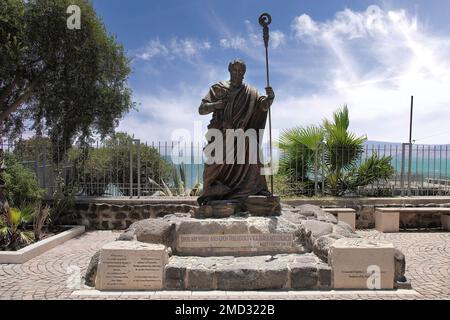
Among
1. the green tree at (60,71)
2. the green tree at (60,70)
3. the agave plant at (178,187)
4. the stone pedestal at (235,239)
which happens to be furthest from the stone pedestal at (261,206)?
the green tree at (60,70)

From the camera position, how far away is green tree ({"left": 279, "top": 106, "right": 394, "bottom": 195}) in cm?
1122

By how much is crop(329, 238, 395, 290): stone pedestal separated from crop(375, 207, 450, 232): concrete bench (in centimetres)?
506

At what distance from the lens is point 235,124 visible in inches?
256

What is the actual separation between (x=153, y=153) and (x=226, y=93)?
6.87 m

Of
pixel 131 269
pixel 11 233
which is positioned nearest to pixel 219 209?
pixel 131 269

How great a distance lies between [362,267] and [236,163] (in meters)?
2.51

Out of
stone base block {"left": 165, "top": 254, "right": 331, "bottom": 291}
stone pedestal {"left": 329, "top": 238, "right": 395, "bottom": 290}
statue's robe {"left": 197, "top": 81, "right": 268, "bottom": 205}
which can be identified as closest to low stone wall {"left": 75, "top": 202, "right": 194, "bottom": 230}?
statue's robe {"left": 197, "top": 81, "right": 268, "bottom": 205}

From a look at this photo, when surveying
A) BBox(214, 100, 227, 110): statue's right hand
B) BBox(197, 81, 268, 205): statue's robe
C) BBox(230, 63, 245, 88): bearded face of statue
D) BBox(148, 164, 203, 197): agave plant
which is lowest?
BBox(148, 164, 203, 197): agave plant

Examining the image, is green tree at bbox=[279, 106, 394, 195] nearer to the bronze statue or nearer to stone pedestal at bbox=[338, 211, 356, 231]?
stone pedestal at bbox=[338, 211, 356, 231]

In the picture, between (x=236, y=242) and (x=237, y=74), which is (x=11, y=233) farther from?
(x=237, y=74)

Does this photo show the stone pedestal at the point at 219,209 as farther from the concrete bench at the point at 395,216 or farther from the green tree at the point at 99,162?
the concrete bench at the point at 395,216

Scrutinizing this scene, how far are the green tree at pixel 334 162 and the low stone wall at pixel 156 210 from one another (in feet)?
3.29

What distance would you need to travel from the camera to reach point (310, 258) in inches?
210

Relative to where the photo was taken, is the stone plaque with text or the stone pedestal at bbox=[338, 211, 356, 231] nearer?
the stone plaque with text
